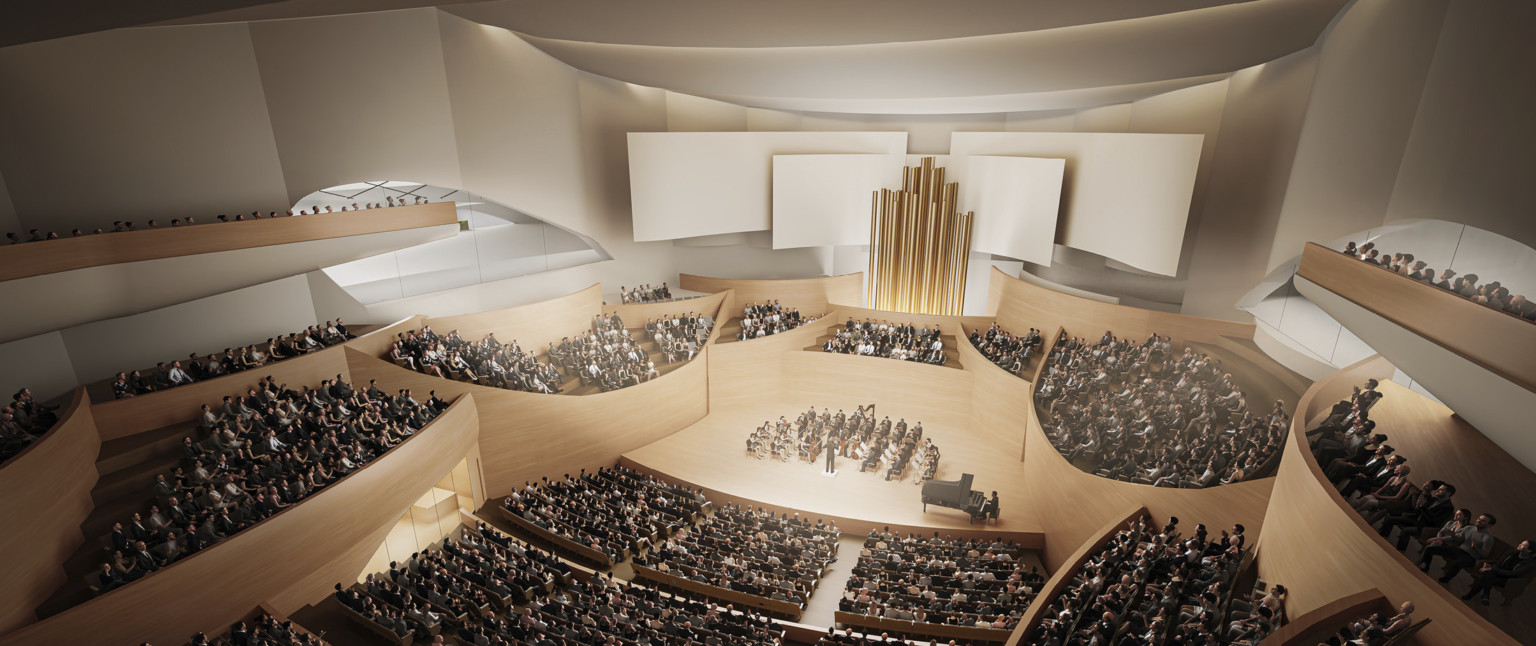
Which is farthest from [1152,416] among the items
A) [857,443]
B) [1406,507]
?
[857,443]

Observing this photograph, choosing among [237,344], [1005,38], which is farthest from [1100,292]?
[237,344]

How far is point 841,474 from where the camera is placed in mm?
11703

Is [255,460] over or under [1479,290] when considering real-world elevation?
under

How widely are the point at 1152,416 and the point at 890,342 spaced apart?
6087 millimetres

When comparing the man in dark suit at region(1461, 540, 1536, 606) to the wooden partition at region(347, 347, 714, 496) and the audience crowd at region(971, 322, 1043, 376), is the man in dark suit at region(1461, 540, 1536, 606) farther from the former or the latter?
the wooden partition at region(347, 347, 714, 496)

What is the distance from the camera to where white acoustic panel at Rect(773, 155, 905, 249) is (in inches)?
632

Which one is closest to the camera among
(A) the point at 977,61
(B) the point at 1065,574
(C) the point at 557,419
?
(B) the point at 1065,574

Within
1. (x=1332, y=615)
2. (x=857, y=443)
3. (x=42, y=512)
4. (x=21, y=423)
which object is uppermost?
(x=21, y=423)

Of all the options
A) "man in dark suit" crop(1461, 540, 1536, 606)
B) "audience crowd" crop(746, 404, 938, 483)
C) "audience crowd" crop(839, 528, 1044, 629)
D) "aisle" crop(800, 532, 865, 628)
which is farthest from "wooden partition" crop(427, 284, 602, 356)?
"man in dark suit" crop(1461, 540, 1536, 606)

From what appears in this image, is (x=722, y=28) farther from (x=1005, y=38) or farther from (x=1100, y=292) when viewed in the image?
(x=1100, y=292)

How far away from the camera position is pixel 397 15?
36.3 feet

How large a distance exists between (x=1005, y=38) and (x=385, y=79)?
10.6m

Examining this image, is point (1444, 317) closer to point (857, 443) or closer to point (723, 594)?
point (723, 594)

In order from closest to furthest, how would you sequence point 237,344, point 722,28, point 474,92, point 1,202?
point 1,202
point 722,28
point 237,344
point 474,92
